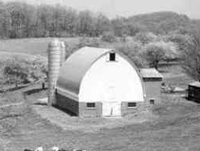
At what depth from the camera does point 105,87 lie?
3838cm

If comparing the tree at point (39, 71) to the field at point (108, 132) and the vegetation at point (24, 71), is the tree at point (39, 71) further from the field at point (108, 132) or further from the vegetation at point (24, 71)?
the field at point (108, 132)

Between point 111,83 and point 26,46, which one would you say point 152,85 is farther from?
point 26,46

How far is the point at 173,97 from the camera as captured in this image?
159 ft

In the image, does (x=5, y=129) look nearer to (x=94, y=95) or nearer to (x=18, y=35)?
(x=94, y=95)

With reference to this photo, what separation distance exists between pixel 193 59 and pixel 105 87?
22419 millimetres

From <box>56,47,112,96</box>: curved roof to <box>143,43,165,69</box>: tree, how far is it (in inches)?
1714

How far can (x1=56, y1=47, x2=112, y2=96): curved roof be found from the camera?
3844 cm

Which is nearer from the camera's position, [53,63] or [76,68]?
[76,68]

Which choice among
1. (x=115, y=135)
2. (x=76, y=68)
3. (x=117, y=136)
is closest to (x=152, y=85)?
(x=76, y=68)

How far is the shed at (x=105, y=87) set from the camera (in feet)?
124

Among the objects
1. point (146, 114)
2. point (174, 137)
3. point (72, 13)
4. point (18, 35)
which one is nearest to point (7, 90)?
point (146, 114)

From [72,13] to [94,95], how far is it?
130045 mm

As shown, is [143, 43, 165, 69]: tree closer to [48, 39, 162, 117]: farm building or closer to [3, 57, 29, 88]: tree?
[3, 57, 29, 88]: tree

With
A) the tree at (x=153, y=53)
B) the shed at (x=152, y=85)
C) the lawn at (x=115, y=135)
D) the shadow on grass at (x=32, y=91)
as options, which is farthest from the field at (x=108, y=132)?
the tree at (x=153, y=53)
